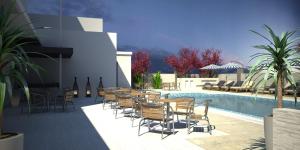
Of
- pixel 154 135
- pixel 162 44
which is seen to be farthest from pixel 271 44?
pixel 162 44

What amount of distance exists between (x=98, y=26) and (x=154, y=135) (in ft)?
Answer: 67.5

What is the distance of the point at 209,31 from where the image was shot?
78.8 m

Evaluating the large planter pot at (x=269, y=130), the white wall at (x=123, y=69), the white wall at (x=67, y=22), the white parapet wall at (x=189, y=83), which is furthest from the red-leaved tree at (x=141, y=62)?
the large planter pot at (x=269, y=130)

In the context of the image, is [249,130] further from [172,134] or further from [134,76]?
[134,76]

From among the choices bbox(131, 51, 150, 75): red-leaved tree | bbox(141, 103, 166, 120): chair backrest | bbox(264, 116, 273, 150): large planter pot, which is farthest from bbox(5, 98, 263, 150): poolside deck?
bbox(131, 51, 150, 75): red-leaved tree

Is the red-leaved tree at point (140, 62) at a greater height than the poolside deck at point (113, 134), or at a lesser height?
greater

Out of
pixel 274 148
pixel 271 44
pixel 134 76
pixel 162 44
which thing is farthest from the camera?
pixel 162 44

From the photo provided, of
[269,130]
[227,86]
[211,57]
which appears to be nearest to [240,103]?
[227,86]

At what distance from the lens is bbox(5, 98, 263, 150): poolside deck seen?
18.6 ft

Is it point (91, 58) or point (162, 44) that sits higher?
point (162, 44)

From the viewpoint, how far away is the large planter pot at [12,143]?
322 centimetres

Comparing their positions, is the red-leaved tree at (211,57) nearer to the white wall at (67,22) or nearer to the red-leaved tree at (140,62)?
the red-leaved tree at (140,62)

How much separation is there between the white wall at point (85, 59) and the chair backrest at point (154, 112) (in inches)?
440

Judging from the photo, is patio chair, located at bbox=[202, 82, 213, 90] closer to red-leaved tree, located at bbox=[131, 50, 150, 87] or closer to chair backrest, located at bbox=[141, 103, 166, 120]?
red-leaved tree, located at bbox=[131, 50, 150, 87]
